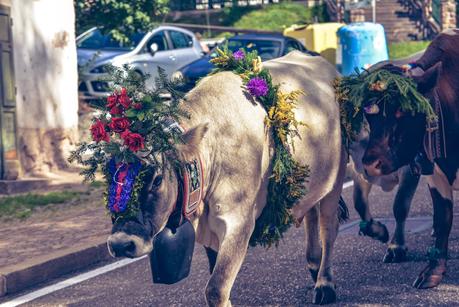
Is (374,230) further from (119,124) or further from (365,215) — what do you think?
(119,124)

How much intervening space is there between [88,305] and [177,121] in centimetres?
238

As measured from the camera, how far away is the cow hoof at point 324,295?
7949 mm

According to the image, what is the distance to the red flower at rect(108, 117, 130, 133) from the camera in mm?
6422

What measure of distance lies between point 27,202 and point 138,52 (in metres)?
12.9

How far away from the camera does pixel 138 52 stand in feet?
85.3

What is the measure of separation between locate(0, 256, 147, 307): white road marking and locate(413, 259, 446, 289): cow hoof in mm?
2978

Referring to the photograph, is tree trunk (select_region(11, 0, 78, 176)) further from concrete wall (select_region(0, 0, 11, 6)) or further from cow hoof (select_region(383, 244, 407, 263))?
cow hoof (select_region(383, 244, 407, 263))

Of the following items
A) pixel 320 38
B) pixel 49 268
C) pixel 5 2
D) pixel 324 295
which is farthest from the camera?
pixel 320 38

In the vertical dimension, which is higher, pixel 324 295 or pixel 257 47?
pixel 324 295

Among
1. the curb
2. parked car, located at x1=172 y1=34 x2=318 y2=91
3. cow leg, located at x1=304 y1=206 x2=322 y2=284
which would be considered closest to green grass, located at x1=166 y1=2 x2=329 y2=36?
parked car, located at x1=172 y1=34 x2=318 y2=91

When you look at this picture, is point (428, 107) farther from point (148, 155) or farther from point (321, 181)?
point (148, 155)

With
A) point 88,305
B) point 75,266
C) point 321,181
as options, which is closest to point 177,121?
point 321,181

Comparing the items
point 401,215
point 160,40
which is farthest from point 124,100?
point 160,40

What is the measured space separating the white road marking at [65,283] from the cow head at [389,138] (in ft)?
10.2
